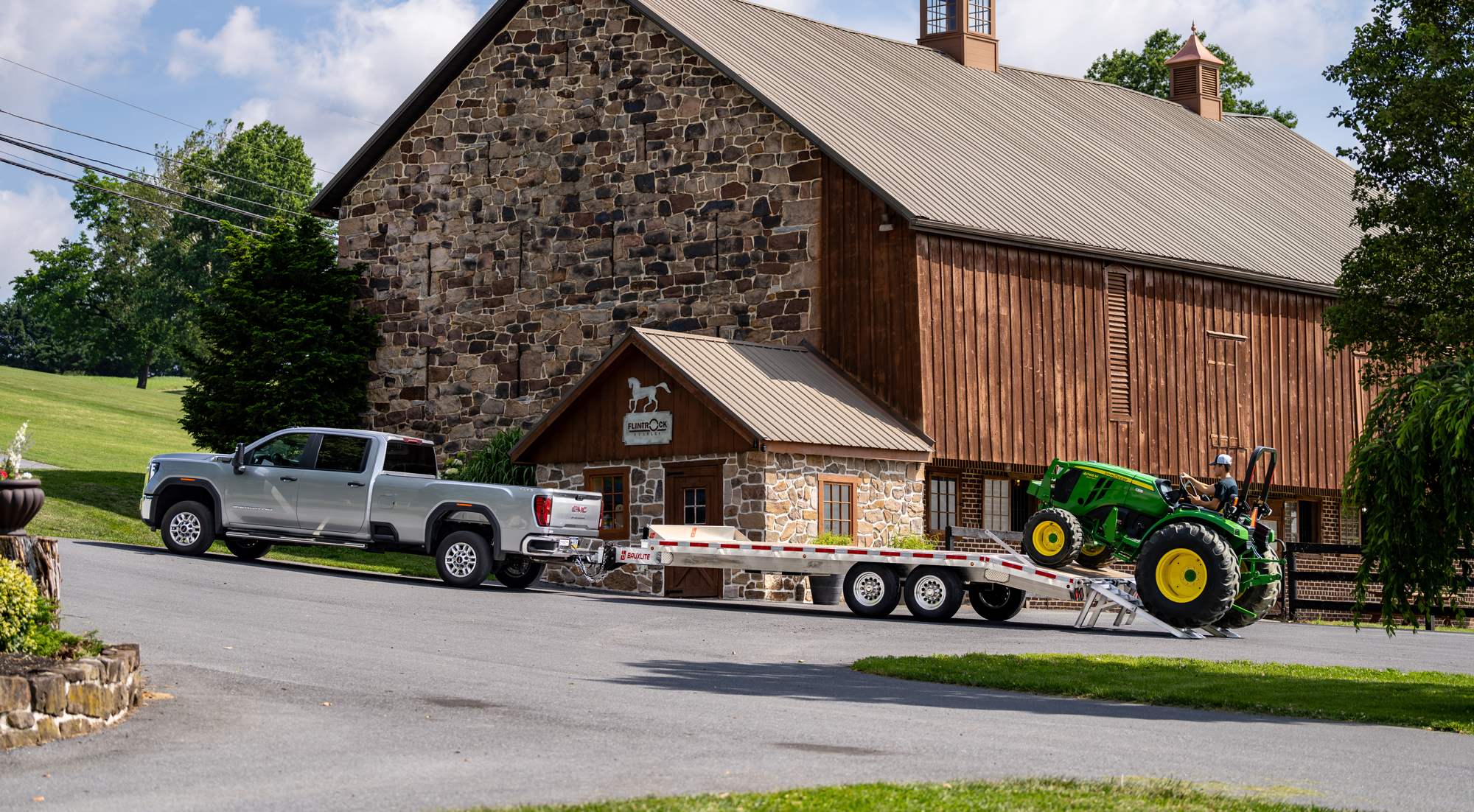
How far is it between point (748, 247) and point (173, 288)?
155 feet

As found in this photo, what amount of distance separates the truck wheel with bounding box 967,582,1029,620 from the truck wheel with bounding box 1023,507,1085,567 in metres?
1.13

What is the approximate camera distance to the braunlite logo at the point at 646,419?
77.5 feet

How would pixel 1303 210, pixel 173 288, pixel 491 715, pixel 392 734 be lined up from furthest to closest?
pixel 173 288 < pixel 1303 210 < pixel 491 715 < pixel 392 734

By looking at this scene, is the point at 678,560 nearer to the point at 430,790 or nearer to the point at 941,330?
the point at 941,330

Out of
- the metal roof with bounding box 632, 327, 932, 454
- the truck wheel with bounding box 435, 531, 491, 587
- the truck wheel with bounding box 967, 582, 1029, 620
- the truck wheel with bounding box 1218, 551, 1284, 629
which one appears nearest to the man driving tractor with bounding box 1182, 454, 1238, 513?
the truck wheel with bounding box 1218, 551, 1284, 629

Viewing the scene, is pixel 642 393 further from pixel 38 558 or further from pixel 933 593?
pixel 38 558

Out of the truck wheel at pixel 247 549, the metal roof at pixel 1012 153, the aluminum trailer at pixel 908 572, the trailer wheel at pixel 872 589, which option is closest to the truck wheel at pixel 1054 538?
the aluminum trailer at pixel 908 572

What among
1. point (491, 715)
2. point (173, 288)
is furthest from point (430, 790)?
point (173, 288)

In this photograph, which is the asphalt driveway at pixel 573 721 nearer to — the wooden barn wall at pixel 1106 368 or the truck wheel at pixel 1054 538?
the truck wheel at pixel 1054 538

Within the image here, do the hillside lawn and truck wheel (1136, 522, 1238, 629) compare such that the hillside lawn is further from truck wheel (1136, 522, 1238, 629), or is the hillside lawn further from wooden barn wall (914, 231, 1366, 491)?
truck wheel (1136, 522, 1238, 629)

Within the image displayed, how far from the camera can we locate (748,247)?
26.6 m

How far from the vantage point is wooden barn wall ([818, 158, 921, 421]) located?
24.9 metres

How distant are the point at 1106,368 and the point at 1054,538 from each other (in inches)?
365

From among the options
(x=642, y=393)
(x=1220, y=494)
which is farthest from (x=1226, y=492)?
(x=642, y=393)
